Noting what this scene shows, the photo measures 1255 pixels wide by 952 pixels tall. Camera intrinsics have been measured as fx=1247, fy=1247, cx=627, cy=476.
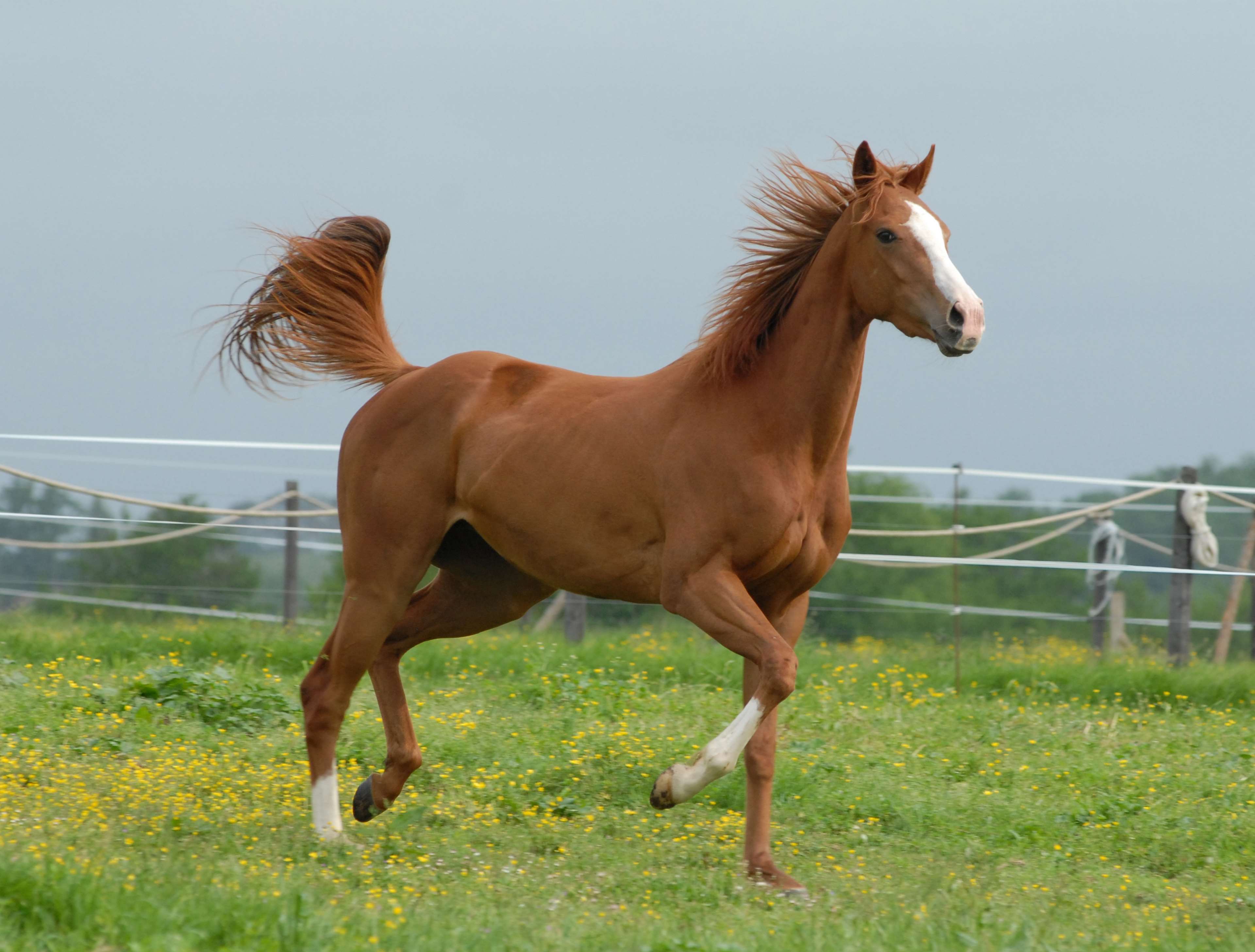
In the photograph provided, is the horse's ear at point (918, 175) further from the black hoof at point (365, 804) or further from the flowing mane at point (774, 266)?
the black hoof at point (365, 804)

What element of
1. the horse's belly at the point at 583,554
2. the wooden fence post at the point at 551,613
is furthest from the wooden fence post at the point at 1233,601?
the horse's belly at the point at 583,554

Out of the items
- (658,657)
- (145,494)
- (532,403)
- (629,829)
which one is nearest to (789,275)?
(532,403)

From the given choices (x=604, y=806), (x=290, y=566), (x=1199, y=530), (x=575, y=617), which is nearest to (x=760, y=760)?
(x=604, y=806)

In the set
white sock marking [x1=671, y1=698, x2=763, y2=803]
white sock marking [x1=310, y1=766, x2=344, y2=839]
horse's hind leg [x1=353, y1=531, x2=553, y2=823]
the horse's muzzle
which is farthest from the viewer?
horse's hind leg [x1=353, y1=531, x2=553, y2=823]

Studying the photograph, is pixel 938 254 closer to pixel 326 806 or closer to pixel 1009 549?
pixel 326 806

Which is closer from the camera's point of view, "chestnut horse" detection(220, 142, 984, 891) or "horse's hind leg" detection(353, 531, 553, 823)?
"chestnut horse" detection(220, 142, 984, 891)

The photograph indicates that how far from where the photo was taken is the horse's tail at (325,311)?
5551 mm

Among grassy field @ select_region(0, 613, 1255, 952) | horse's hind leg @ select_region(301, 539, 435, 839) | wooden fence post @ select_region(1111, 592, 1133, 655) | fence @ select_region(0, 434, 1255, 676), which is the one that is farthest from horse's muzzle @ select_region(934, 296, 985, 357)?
wooden fence post @ select_region(1111, 592, 1133, 655)

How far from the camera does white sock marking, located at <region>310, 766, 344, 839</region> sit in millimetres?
4594

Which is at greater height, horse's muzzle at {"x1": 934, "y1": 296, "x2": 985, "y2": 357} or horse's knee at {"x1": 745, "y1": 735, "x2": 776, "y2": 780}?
horse's muzzle at {"x1": 934, "y1": 296, "x2": 985, "y2": 357}

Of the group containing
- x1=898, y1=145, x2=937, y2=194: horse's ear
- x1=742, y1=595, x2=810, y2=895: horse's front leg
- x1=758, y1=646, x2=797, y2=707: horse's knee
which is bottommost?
x1=742, y1=595, x2=810, y2=895: horse's front leg

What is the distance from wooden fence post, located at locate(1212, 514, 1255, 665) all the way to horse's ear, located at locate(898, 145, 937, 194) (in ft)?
22.2

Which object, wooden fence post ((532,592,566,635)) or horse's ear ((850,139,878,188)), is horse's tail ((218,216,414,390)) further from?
wooden fence post ((532,592,566,635))

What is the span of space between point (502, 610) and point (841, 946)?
2.30 meters
